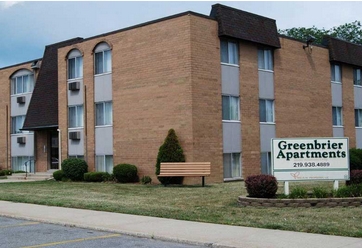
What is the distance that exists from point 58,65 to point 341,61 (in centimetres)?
1659

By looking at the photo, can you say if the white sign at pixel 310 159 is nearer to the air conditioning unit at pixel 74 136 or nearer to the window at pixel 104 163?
the window at pixel 104 163

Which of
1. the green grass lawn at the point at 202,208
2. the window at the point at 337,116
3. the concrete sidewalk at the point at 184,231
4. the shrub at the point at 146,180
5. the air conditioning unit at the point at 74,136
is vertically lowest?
the concrete sidewalk at the point at 184,231

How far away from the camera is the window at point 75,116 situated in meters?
29.6

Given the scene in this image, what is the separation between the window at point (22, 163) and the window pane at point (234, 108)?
566 inches

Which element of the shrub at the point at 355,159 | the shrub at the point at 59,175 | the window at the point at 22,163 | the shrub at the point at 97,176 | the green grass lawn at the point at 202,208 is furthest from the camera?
the window at the point at 22,163

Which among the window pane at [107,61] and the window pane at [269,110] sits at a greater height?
the window pane at [107,61]

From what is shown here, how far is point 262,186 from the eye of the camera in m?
14.4

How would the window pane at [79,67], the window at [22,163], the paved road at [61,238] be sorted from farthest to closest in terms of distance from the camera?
the window at [22,163] < the window pane at [79,67] < the paved road at [61,238]

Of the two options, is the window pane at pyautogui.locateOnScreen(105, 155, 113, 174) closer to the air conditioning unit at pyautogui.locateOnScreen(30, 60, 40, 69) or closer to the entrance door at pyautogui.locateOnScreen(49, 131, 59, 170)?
the entrance door at pyautogui.locateOnScreen(49, 131, 59, 170)

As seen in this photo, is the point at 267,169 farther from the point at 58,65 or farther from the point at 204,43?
the point at 58,65

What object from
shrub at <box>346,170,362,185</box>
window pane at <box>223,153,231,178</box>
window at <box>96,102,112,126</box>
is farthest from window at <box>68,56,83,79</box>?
shrub at <box>346,170,362,185</box>

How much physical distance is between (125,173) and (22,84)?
47.8 ft

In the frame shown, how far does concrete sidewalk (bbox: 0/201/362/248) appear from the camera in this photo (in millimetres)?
9359

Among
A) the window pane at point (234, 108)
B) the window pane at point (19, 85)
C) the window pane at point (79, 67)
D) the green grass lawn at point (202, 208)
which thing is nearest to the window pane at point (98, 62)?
the window pane at point (79, 67)
